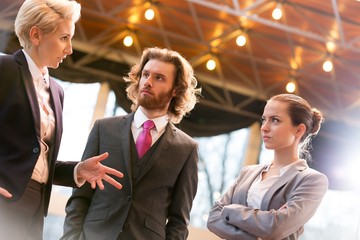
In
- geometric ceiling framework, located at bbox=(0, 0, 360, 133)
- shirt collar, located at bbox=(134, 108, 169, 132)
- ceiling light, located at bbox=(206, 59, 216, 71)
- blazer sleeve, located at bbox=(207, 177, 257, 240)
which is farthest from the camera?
ceiling light, located at bbox=(206, 59, 216, 71)

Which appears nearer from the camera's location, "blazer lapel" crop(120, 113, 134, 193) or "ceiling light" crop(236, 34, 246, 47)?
"blazer lapel" crop(120, 113, 134, 193)

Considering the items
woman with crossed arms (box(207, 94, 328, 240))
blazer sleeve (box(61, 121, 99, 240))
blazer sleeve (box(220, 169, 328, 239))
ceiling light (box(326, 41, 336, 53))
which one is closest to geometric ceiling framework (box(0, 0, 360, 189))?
ceiling light (box(326, 41, 336, 53))

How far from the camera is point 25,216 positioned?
2.60m

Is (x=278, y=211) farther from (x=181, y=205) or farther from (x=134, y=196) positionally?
(x=134, y=196)

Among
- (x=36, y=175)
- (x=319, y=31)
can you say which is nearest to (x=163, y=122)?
(x=36, y=175)

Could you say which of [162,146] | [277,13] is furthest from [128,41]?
[162,146]

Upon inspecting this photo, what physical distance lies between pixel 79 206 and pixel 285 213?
3.56 ft

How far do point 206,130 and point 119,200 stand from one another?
28.4 ft

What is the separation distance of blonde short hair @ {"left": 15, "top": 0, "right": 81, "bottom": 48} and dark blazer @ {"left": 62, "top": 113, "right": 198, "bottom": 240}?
2.97 feet

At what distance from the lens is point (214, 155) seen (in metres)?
12.4

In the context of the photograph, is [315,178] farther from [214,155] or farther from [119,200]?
[214,155]

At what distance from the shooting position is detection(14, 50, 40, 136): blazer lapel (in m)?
2.68

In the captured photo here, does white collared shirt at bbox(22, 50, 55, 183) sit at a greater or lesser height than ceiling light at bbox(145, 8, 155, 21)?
lesser

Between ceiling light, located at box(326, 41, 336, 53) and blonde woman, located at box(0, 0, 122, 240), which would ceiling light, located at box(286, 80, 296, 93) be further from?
blonde woman, located at box(0, 0, 122, 240)
